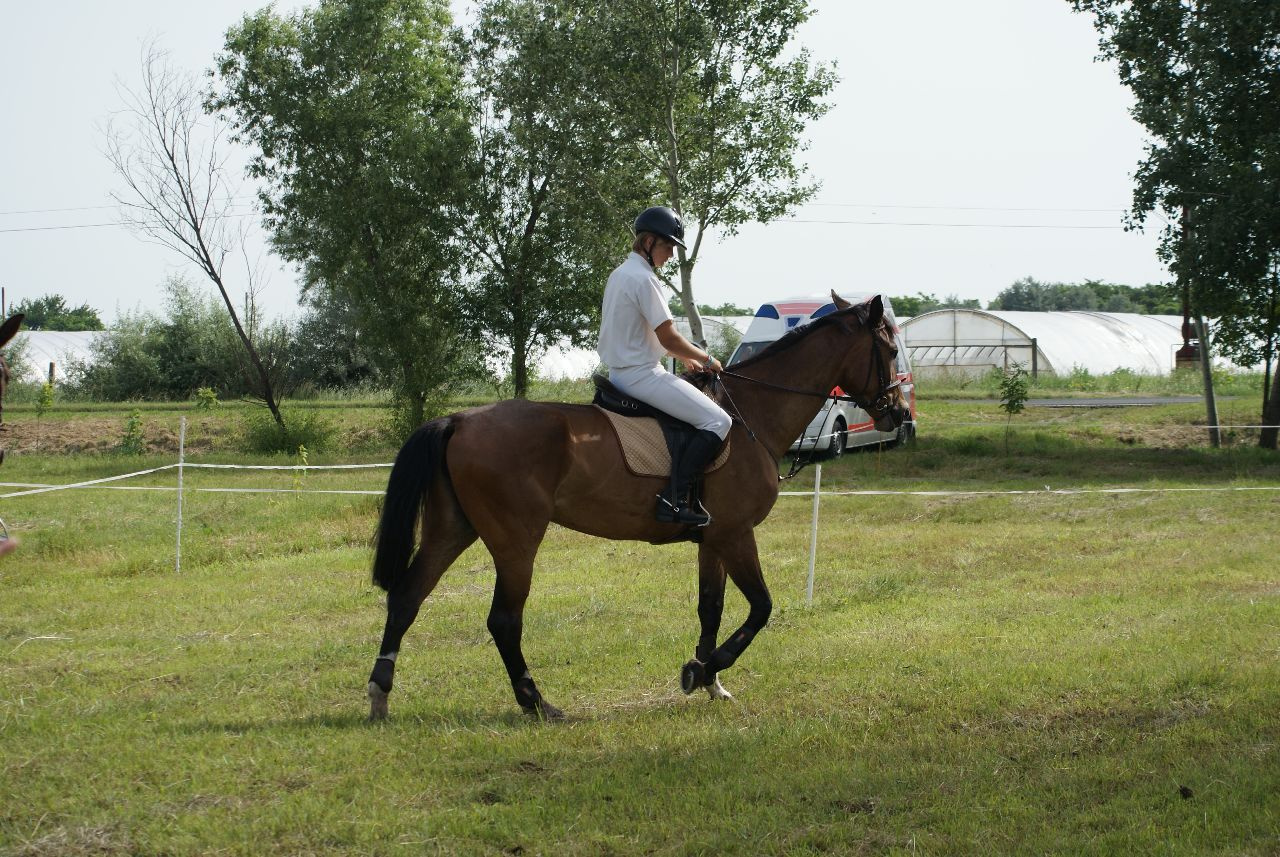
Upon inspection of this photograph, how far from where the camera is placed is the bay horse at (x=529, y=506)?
6699mm

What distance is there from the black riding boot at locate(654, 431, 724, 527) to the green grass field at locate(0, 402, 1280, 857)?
1.14m

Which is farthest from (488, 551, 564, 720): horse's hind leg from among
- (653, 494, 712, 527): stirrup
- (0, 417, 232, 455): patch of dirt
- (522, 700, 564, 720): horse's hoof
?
(0, 417, 232, 455): patch of dirt

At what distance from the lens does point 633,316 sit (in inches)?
274

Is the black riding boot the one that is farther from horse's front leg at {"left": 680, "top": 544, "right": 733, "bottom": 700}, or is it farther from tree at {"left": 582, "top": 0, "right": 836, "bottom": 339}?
tree at {"left": 582, "top": 0, "right": 836, "bottom": 339}

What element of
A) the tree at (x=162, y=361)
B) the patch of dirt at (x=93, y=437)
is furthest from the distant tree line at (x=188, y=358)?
the patch of dirt at (x=93, y=437)

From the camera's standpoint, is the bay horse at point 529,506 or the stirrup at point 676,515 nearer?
the bay horse at point 529,506

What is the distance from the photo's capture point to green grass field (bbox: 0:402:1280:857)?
15.9 ft

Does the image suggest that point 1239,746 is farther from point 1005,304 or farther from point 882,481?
point 1005,304

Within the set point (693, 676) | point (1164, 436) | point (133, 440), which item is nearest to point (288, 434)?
point (133, 440)

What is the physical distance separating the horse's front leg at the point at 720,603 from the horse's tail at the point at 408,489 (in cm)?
183

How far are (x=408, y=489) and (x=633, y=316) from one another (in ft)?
5.61

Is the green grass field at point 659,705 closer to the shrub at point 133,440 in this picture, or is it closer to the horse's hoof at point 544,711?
the horse's hoof at point 544,711

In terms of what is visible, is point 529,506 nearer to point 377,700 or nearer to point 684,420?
point 684,420

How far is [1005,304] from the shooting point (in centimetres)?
9231
